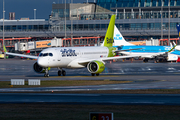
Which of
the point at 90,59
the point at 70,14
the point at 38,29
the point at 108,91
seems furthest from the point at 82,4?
the point at 108,91

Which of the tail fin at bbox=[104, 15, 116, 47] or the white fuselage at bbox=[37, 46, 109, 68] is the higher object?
the tail fin at bbox=[104, 15, 116, 47]

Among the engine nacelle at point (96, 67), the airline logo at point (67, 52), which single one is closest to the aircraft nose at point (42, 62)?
the airline logo at point (67, 52)

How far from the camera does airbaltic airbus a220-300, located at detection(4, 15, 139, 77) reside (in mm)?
48459

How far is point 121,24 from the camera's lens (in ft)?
472

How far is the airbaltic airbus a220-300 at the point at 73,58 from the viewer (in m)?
48.5

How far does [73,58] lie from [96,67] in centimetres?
411

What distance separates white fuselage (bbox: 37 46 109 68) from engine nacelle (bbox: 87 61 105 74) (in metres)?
2.64

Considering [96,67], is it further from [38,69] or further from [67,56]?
[38,69]

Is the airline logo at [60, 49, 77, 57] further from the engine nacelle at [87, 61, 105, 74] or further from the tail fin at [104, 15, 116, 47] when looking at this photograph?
the tail fin at [104, 15, 116, 47]

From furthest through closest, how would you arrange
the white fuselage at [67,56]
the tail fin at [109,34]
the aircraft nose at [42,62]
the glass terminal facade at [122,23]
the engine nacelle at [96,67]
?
1. the glass terminal facade at [122,23]
2. the tail fin at [109,34]
3. the engine nacelle at [96,67]
4. the white fuselage at [67,56]
5. the aircraft nose at [42,62]

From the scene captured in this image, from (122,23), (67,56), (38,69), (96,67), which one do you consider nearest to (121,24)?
(122,23)

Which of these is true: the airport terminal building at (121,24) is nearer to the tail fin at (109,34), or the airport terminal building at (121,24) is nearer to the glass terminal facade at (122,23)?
the glass terminal facade at (122,23)

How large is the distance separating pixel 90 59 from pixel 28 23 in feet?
344

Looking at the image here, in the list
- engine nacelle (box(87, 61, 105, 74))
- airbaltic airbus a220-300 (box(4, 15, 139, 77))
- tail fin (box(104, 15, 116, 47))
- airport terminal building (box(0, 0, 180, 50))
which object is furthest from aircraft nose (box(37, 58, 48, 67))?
airport terminal building (box(0, 0, 180, 50))
